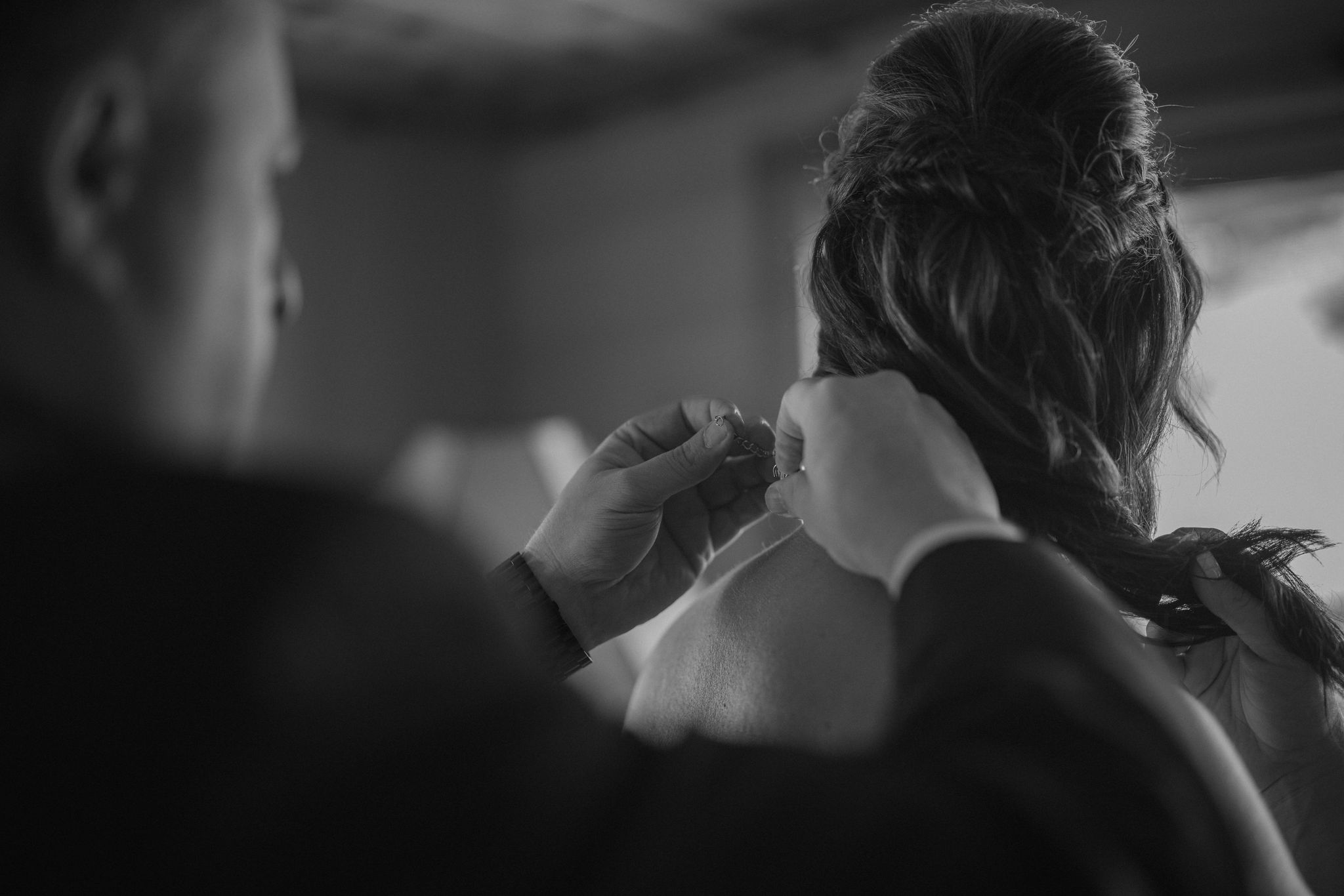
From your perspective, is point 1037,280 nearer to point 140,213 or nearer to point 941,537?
point 941,537

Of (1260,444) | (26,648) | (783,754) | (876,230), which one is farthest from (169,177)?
(1260,444)

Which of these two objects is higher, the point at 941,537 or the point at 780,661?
the point at 941,537

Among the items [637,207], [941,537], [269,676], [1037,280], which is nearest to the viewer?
[269,676]

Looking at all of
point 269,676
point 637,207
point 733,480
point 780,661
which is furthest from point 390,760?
point 637,207

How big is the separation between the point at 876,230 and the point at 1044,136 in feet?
0.43

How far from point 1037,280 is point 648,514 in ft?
1.29

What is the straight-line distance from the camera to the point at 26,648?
14.2 inches

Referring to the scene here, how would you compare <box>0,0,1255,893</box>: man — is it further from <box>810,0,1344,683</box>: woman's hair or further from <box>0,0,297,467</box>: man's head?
<box>810,0,1344,683</box>: woman's hair

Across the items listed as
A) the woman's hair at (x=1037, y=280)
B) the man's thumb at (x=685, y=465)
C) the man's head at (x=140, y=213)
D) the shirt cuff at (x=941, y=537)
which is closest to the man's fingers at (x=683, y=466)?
the man's thumb at (x=685, y=465)

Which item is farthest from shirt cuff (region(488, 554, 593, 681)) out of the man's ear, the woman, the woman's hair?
the man's ear

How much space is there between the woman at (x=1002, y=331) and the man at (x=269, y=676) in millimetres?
280

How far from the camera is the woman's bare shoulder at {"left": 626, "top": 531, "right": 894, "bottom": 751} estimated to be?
27.9 inches

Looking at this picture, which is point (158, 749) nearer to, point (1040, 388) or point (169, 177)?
point (169, 177)

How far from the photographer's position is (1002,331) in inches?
29.3
